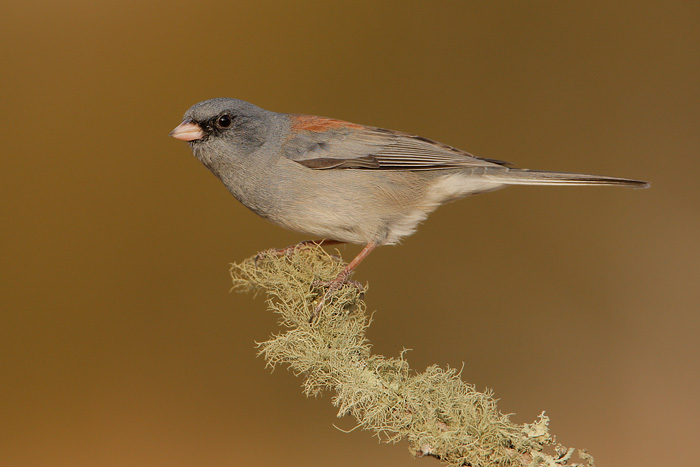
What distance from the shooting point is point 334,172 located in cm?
179

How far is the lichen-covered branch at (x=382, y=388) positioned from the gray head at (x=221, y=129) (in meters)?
0.45

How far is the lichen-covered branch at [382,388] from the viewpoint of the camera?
3.24 ft

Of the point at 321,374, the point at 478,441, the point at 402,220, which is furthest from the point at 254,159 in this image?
the point at 478,441

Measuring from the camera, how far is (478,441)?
0.99m

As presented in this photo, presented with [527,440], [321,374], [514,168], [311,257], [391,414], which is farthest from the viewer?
[514,168]

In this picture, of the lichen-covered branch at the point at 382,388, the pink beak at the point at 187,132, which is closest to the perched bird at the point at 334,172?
the pink beak at the point at 187,132

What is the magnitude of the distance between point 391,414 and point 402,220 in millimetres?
859

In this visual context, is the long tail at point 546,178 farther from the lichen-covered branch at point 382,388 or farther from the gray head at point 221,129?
the gray head at point 221,129

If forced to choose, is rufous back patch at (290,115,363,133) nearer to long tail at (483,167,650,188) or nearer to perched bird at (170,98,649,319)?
perched bird at (170,98,649,319)

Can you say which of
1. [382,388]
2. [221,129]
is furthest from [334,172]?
[382,388]

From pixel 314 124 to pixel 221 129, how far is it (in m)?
0.34

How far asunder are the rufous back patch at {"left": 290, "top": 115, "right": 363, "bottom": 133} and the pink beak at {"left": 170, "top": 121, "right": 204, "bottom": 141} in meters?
0.34

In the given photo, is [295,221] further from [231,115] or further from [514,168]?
[514,168]

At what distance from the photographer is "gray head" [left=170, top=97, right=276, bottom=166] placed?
1.69m
